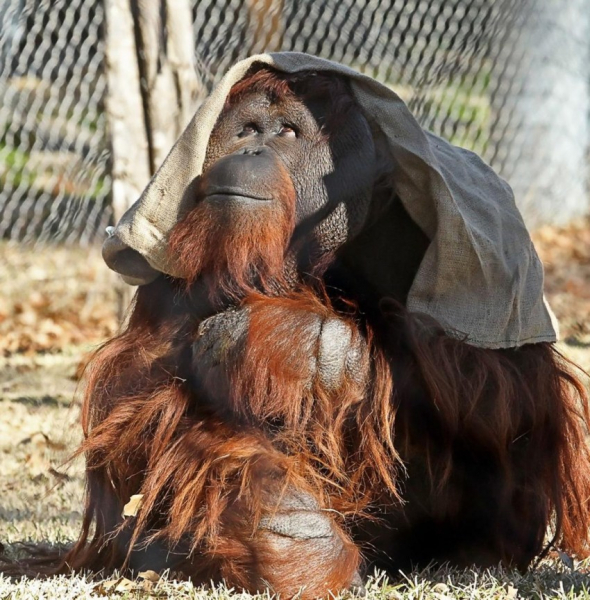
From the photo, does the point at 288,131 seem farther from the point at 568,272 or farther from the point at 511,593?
the point at 568,272

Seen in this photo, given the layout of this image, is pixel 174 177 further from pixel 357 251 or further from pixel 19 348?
pixel 19 348

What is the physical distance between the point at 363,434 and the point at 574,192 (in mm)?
4894

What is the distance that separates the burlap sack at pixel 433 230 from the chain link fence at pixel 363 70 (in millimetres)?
2414

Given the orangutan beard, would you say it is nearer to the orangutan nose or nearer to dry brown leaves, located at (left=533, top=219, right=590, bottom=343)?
the orangutan nose

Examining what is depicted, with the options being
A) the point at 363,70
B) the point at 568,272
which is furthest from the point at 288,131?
the point at 568,272

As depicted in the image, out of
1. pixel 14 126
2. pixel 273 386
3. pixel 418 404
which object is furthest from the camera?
pixel 14 126

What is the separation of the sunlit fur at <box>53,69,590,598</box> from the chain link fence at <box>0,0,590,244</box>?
2541 millimetres

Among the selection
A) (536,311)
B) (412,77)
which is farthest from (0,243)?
(536,311)

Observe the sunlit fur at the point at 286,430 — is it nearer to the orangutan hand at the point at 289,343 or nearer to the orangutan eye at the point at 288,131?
the orangutan hand at the point at 289,343

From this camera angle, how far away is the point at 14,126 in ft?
16.8

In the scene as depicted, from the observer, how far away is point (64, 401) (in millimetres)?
4016

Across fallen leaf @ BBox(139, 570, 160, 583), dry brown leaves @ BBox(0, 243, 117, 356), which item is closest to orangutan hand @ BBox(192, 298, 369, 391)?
fallen leaf @ BBox(139, 570, 160, 583)

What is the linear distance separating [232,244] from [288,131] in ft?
1.01

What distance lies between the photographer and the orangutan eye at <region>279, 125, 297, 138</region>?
205 centimetres
